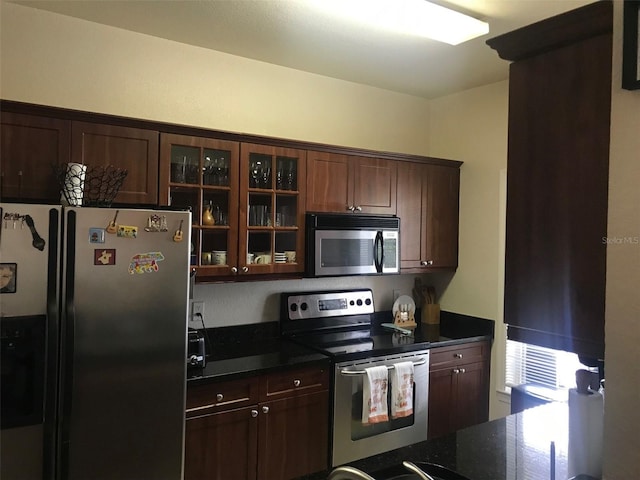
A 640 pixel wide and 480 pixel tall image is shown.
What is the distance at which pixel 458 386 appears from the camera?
140 inches

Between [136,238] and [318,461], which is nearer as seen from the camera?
[136,238]

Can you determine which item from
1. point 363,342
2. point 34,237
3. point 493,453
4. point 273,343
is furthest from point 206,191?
point 493,453

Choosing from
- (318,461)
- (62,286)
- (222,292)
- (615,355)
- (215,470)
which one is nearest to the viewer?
(615,355)

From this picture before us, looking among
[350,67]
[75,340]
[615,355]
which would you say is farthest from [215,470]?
[350,67]

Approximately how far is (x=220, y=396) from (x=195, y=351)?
271mm

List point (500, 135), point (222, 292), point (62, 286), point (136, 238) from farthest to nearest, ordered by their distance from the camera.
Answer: point (500, 135)
point (222, 292)
point (136, 238)
point (62, 286)

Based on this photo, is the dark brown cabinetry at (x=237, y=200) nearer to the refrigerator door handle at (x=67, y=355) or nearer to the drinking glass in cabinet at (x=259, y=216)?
the drinking glass in cabinet at (x=259, y=216)

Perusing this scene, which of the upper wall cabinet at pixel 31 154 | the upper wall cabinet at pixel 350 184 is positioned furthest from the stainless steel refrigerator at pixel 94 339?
the upper wall cabinet at pixel 350 184

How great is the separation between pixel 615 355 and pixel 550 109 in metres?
0.63

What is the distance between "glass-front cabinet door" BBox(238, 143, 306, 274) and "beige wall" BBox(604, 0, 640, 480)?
2.18 meters

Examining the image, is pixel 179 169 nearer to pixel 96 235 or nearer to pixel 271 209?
pixel 271 209

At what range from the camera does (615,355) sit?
987mm

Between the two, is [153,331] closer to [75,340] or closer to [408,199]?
[75,340]

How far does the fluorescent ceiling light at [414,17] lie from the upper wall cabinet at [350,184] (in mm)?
928
